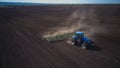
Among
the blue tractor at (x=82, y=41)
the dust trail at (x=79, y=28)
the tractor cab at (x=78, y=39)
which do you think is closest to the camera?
the blue tractor at (x=82, y=41)

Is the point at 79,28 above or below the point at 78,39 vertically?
below

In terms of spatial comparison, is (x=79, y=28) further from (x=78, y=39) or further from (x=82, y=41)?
(x=82, y=41)

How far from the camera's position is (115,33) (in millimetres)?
21094

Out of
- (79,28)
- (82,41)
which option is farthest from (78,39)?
(79,28)

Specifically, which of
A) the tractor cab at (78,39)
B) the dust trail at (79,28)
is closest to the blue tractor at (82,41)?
the tractor cab at (78,39)

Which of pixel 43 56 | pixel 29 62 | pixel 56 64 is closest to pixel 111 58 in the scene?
pixel 56 64

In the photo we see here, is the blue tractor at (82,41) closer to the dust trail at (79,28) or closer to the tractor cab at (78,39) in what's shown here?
the tractor cab at (78,39)

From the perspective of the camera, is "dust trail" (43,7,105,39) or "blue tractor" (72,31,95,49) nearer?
"blue tractor" (72,31,95,49)

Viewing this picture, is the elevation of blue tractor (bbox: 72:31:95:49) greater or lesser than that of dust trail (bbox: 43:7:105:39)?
greater

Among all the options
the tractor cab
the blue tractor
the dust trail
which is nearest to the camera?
the blue tractor

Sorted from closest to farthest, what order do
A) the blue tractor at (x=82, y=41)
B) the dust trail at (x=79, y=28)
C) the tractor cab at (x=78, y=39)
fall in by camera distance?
the blue tractor at (x=82, y=41) < the tractor cab at (x=78, y=39) < the dust trail at (x=79, y=28)

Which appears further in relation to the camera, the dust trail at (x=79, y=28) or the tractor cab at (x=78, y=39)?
the dust trail at (x=79, y=28)

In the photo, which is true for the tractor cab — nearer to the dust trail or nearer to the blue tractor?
the blue tractor

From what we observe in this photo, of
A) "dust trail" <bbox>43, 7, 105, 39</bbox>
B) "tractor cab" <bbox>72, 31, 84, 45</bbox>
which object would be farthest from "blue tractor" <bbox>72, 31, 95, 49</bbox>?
"dust trail" <bbox>43, 7, 105, 39</bbox>
